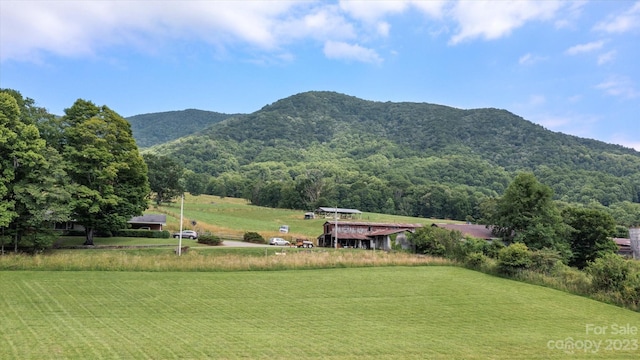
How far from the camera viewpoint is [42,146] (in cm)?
3356

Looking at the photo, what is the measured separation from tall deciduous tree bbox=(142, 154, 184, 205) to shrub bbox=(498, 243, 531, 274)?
69.1 meters

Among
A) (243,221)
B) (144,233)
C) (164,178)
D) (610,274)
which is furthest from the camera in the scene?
(164,178)

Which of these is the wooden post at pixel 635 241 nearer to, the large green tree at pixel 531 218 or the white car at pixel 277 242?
the large green tree at pixel 531 218

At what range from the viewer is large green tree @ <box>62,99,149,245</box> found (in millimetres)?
38688

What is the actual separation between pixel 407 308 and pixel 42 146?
99.4ft

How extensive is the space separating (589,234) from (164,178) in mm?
76121

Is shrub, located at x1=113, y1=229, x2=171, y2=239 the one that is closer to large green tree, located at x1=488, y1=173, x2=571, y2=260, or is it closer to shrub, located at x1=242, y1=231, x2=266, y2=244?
shrub, located at x1=242, y1=231, x2=266, y2=244

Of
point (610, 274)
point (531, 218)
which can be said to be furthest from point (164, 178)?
point (610, 274)

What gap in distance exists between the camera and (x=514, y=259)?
34.3 metres

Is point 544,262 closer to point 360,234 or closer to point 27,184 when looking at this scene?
point 360,234

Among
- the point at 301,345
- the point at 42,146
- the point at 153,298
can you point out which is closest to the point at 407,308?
the point at 301,345

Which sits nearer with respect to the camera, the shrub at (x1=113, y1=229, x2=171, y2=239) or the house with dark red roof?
the shrub at (x1=113, y1=229, x2=171, y2=239)

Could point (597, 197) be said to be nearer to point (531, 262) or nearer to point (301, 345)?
point (531, 262)

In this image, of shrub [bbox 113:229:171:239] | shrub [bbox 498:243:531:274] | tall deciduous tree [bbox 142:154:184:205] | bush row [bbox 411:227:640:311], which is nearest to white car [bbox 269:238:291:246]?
shrub [bbox 113:229:171:239]
